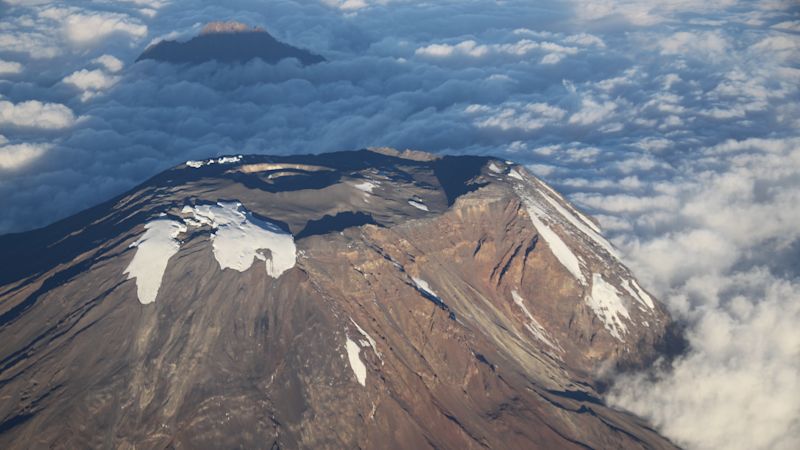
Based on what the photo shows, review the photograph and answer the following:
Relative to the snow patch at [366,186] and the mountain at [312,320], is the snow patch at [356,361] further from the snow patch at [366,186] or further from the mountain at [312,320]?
the snow patch at [366,186]

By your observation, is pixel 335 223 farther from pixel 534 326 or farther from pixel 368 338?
pixel 534 326

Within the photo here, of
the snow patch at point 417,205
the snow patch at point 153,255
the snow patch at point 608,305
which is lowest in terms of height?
the snow patch at point 608,305

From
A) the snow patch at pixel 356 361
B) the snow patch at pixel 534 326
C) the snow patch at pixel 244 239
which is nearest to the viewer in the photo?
the snow patch at pixel 356 361

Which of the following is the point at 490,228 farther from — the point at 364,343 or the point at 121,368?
the point at 121,368

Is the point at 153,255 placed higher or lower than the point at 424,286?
higher

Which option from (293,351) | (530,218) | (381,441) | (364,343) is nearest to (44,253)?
(293,351)

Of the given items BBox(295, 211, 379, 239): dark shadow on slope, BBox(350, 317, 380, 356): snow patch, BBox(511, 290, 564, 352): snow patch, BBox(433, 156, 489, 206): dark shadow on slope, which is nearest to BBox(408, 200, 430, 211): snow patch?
BBox(433, 156, 489, 206): dark shadow on slope

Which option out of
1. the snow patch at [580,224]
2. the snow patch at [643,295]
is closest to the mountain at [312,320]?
the snow patch at [643,295]

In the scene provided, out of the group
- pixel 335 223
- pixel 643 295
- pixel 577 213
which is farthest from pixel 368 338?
pixel 577 213
